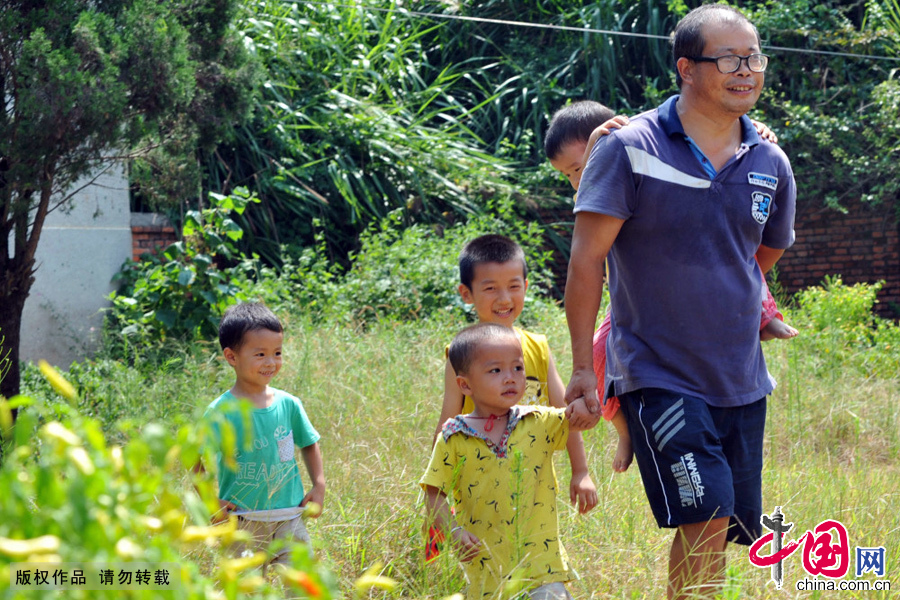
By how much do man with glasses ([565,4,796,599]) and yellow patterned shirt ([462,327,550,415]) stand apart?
403 mm

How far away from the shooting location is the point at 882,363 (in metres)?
6.98

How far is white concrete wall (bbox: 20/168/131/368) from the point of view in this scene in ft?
23.6

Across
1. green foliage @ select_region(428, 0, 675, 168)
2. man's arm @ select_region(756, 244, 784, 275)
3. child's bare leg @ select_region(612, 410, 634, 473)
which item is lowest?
child's bare leg @ select_region(612, 410, 634, 473)

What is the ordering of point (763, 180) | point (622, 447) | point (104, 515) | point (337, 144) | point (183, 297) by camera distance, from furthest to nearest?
point (337, 144) → point (183, 297) → point (622, 447) → point (763, 180) → point (104, 515)

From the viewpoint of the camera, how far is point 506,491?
265 centimetres

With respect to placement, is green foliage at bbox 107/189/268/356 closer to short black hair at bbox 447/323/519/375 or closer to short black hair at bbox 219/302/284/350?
short black hair at bbox 219/302/284/350

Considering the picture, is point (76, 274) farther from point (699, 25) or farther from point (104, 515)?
point (104, 515)

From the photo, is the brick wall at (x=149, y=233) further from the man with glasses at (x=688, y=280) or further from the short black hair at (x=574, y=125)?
the man with glasses at (x=688, y=280)

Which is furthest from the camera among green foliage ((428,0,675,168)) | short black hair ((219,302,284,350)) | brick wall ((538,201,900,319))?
green foliage ((428,0,675,168))

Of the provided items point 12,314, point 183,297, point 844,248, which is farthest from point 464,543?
point 844,248

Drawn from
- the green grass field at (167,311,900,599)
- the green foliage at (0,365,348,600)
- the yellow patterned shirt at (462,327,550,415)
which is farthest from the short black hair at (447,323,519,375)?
the green foliage at (0,365,348,600)

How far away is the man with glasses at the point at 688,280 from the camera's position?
2.62 m

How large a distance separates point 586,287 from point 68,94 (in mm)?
3537

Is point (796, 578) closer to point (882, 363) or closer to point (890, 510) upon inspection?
point (890, 510)
